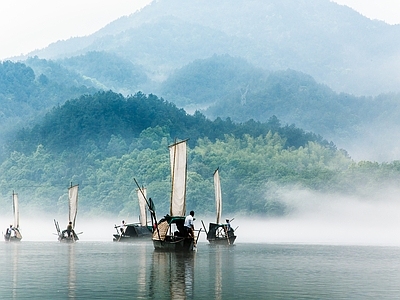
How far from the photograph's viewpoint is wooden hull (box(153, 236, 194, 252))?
60281 mm

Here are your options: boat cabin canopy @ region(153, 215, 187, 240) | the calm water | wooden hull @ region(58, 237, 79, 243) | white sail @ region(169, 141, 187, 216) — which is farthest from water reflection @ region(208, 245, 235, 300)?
wooden hull @ region(58, 237, 79, 243)

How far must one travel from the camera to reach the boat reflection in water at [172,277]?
31.0m

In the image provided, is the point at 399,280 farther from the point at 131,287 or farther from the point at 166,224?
the point at 166,224

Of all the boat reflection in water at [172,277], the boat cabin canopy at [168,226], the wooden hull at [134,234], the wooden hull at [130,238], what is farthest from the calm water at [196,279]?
the wooden hull at [134,234]

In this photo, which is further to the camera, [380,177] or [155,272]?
[380,177]

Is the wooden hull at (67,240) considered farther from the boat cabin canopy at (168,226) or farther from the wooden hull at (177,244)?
the wooden hull at (177,244)

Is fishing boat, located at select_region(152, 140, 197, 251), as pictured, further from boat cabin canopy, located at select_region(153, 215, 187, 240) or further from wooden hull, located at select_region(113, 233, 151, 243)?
wooden hull, located at select_region(113, 233, 151, 243)

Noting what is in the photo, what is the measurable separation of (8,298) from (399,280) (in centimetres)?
1739

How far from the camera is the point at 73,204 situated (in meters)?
101

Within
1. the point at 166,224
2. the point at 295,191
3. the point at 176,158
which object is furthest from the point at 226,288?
the point at 295,191

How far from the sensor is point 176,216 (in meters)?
→ 64.3

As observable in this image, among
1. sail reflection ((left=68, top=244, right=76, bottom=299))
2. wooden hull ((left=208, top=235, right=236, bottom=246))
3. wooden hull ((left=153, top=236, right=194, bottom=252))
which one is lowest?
sail reflection ((left=68, top=244, right=76, bottom=299))

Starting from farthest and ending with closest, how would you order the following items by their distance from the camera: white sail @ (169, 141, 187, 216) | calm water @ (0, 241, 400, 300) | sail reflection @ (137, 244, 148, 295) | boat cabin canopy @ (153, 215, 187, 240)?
white sail @ (169, 141, 187, 216) < boat cabin canopy @ (153, 215, 187, 240) < sail reflection @ (137, 244, 148, 295) < calm water @ (0, 241, 400, 300)

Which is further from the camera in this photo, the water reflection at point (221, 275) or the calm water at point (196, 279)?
the water reflection at point (221, 275)
